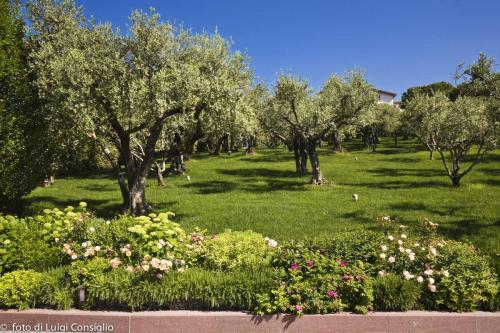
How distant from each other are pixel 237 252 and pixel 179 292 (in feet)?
6.07

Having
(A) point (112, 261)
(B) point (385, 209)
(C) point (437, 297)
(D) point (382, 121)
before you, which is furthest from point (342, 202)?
(D) point (382, 121)

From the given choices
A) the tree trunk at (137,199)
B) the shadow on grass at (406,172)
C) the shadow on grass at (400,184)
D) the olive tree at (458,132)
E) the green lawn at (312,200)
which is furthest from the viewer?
the shadow on grass at (406,172)

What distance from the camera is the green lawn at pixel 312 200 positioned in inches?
728

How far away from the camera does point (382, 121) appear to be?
263 feet

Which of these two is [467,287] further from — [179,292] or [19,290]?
[19,290]

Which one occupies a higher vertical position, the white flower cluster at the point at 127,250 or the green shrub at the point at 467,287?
the white flower cluster at the point at 127,250

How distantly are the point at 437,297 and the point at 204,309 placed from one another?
16.3ft

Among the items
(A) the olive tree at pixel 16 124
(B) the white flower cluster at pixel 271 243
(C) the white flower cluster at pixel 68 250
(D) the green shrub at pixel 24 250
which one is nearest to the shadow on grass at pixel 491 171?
(B) the white flower cluster at pixel 271 243

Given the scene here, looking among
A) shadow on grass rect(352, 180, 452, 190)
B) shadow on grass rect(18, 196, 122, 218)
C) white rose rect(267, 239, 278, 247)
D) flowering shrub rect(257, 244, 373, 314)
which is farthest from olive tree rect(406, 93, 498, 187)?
flowering shrub rect(257, 244, 373, 314)

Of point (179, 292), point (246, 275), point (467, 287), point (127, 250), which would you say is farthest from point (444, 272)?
point (127, 250)

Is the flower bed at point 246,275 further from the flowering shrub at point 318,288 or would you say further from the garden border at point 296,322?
the garden border at point 296,322

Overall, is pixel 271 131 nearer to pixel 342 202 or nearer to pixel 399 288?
pixel 342 202

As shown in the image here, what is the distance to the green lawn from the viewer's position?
60.7ft

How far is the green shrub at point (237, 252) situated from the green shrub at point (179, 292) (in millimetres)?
732
